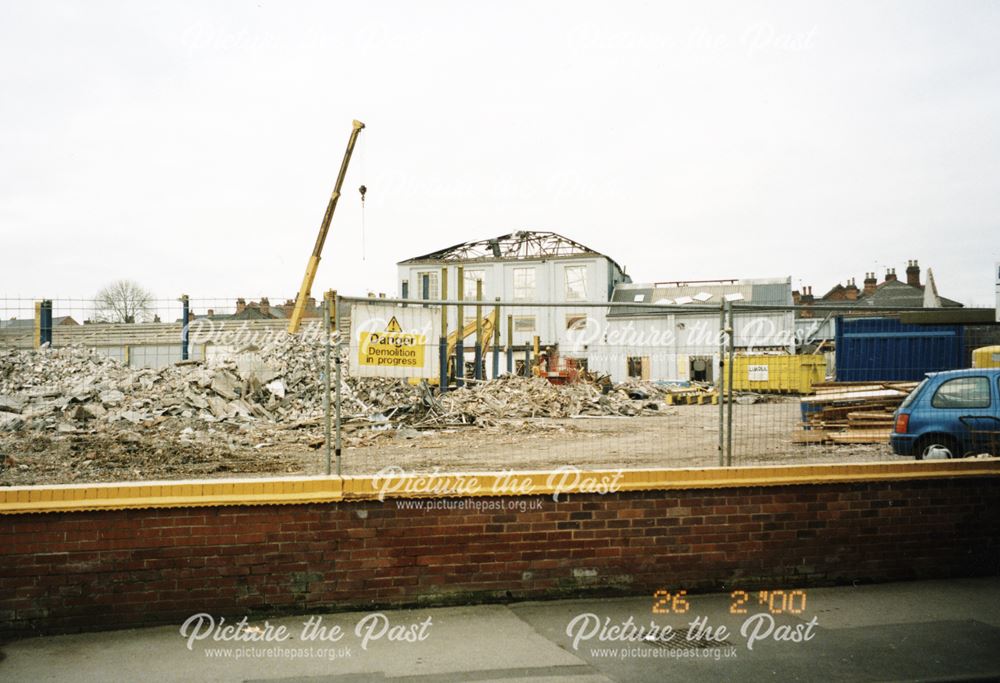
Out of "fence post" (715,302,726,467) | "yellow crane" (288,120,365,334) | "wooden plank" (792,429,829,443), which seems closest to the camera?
"fence post" (715,302,726,467)

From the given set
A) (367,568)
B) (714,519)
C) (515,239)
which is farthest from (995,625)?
(515,239)

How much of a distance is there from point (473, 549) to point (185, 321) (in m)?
7.70

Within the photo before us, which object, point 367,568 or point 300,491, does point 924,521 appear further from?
point 300,491

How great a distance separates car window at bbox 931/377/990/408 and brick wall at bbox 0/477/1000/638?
2.87 meters

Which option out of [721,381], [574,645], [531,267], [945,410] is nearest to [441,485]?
[574,645]

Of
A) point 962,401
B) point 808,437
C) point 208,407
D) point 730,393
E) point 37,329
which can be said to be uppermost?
point 37,329

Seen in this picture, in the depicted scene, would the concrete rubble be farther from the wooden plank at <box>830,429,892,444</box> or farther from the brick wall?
the brick wall

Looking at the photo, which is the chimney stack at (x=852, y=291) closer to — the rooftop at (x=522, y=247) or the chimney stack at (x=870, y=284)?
the chimney stack at (x=870, y=284)

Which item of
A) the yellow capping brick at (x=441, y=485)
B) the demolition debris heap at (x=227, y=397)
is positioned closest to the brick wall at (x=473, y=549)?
the yellow capping brick at (x=441, y=485)

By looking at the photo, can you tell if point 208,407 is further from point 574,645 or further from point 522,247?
point 522,247

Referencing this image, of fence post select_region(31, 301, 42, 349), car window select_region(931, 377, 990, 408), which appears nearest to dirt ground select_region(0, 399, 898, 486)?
car window select_region(931, 377, 990, 408)

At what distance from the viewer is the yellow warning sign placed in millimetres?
5246

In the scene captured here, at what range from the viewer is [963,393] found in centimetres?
841

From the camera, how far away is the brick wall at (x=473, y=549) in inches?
184
